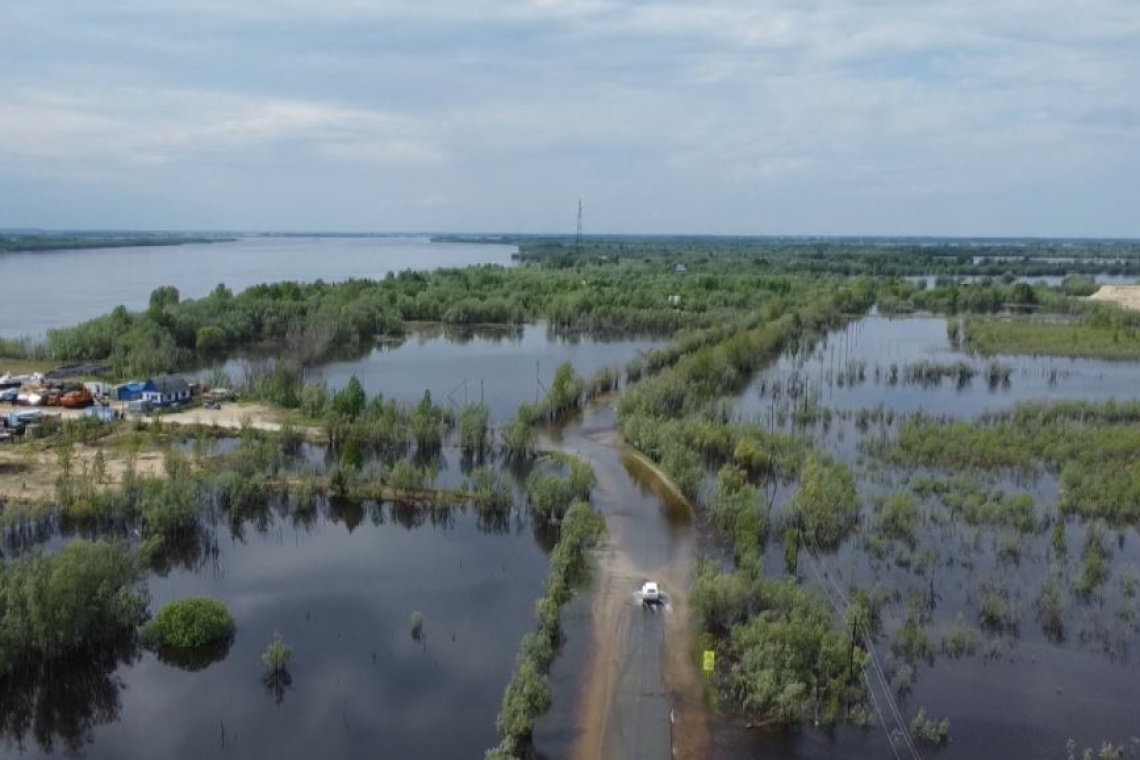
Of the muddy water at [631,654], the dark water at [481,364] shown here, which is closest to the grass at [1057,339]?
the dark water at [481,364]

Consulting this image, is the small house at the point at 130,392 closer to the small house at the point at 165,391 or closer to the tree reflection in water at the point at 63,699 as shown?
the small house at the point at 165,391

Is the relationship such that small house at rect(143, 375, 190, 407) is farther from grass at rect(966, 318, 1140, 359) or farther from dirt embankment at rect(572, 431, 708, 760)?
grass at rect(966, 318, 1140, 359)

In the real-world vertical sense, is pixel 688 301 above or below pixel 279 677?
above

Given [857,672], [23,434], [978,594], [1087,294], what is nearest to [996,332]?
[1087,294]

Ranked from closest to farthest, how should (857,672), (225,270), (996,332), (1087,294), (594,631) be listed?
(857,672) < (594,631) < (996,332) < (1087,294) < (225,270)

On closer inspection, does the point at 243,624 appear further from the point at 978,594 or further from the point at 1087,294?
the point at 1087,294

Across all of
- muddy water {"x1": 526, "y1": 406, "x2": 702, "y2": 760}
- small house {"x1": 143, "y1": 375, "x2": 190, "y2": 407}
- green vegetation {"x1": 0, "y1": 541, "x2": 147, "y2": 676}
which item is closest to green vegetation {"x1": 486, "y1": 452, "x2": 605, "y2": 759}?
muddy water {"x1": 526, "y1": 406, "x2": 702, "y2": 760}

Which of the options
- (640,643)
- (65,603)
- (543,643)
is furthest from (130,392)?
(640,643)
